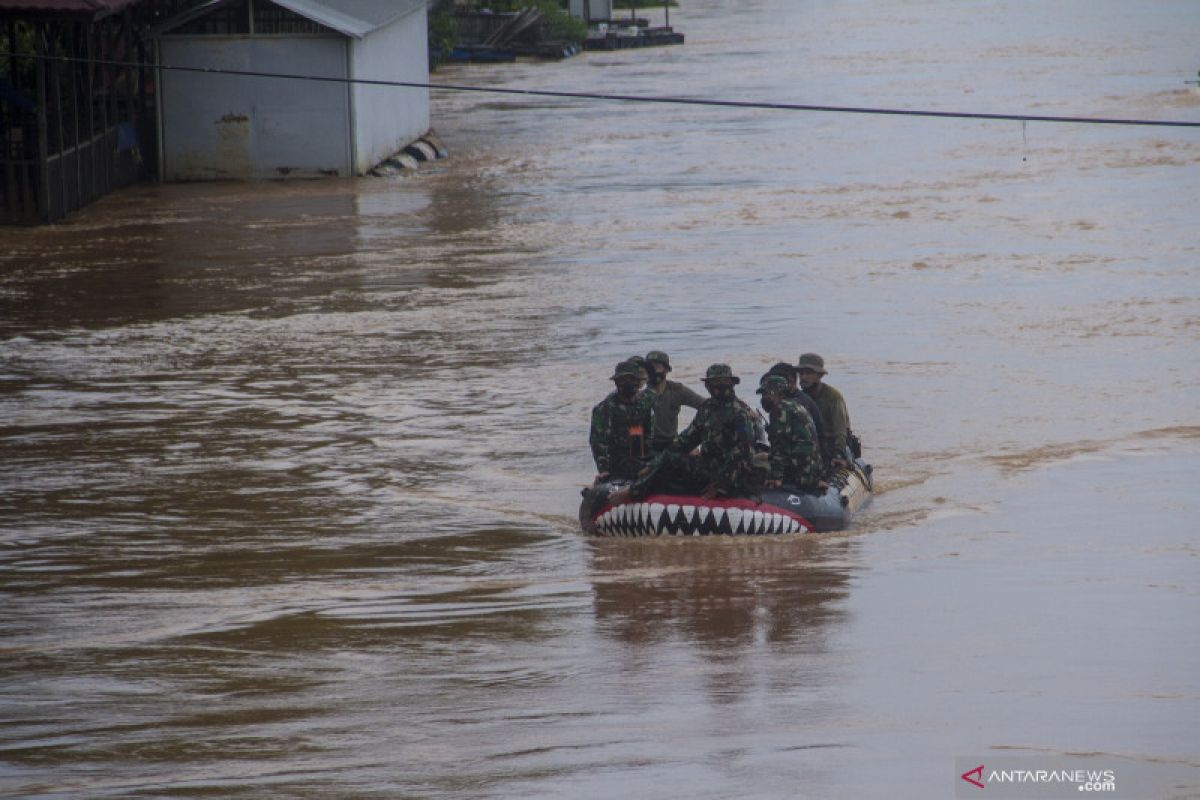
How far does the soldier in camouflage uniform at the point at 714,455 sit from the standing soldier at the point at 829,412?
1105 mm

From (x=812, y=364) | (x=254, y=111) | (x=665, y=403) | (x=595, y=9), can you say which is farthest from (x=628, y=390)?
(x=595, y=9)

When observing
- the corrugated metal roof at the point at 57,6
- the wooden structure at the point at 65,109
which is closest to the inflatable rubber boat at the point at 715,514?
the wooden structure at the point at 65,109

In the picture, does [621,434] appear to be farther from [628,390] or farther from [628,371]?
[628,371]

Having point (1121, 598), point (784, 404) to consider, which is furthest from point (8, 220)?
point (1121, 598)

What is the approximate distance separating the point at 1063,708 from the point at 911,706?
2.73 ft

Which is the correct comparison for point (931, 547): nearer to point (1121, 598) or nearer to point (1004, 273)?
point (1121, 598)

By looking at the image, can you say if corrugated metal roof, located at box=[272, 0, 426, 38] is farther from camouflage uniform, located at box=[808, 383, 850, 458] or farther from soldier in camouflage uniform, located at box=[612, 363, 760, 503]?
soldier in camouflage uniform, located at box=[612, 363, 760, 503]

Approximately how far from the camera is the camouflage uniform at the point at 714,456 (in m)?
14.2

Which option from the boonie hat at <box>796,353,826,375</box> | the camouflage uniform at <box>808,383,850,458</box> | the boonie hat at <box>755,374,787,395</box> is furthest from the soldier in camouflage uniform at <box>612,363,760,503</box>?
the camouflage uniform at <box>808,383,850,458</box>

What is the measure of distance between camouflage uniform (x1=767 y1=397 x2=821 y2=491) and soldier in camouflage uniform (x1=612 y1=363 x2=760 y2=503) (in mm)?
207

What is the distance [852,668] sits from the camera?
1110 centimetres

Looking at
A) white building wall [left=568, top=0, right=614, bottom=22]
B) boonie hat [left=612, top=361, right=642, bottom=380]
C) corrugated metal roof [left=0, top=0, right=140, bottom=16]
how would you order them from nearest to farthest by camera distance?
boonie hat [left=612, top=361, right=642, bottom=380], corrugated metal roof [left=0, top=0, right=140, bottom=16], white building wall [left=568, top=0, right=614, bottom=22]

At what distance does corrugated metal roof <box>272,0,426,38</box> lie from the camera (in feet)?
120

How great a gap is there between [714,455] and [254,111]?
25.2 m
